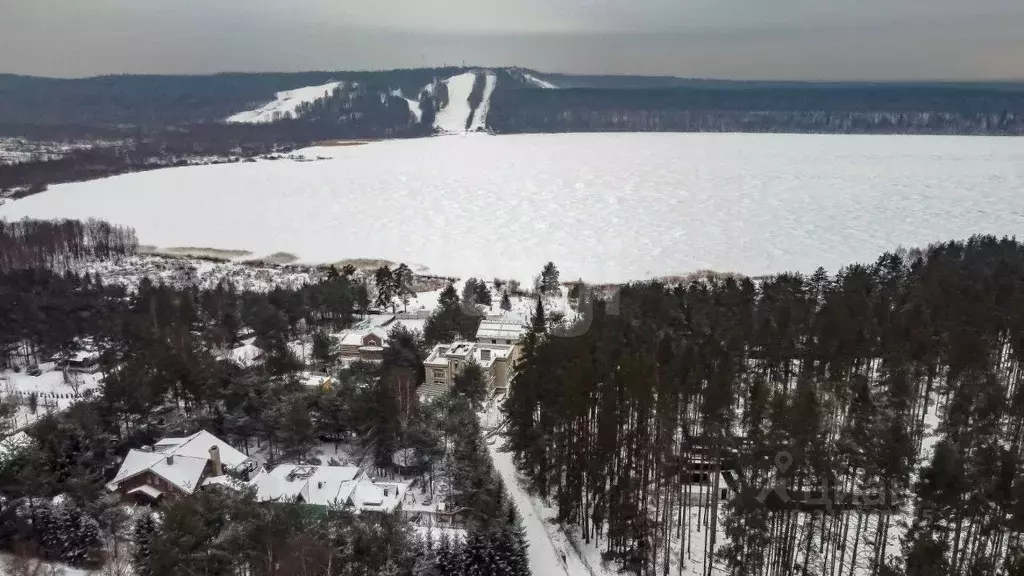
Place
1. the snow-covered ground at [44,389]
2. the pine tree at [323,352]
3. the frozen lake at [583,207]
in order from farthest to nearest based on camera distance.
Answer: the frozen lake at [583,207]
the pine tree at [323,352]
the snow-covered ground at [44,389]

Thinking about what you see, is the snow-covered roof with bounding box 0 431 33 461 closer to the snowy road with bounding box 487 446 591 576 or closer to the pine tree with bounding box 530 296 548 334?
the snowy road with bounding box 487 446 591 576

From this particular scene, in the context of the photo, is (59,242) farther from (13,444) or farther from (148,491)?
(148,491)

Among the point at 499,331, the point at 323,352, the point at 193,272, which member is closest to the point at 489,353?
the point at 499,331

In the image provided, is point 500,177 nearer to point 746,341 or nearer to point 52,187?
point 52,187

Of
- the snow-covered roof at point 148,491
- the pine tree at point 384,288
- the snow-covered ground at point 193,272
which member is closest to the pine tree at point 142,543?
the snow-covered roof at point 148,491

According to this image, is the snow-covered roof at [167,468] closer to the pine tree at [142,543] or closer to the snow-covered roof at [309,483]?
the snow-covered roof at [309,483]

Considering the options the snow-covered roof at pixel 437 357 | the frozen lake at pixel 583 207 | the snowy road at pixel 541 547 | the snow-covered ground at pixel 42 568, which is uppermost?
the frozen lake at pixel 583 207

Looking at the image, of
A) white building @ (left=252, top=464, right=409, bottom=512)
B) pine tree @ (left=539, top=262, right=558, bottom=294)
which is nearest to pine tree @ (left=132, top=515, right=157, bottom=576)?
white building @ (left=252, top=464, right=409, bottom=512)

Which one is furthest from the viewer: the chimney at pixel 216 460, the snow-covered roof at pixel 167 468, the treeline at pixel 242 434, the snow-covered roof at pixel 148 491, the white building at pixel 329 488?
the chimney at pixel 216 460
